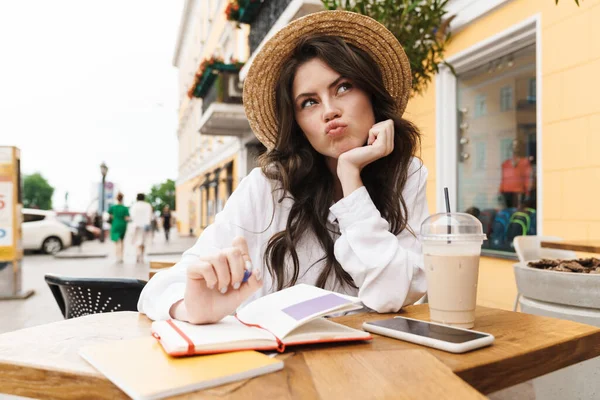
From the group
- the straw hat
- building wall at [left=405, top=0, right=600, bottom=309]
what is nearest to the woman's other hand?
the straw hat

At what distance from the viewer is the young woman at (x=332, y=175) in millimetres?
1539

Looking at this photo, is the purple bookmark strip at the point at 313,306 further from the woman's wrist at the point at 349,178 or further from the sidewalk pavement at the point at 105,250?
the sidewalk pavement at the point at 105,250

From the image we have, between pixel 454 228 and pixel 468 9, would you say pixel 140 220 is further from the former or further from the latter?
pixel 454 228

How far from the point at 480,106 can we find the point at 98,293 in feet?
15.9

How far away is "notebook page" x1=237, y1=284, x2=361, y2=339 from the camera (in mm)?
1026

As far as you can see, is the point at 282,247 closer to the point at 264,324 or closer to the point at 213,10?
the point at 264,324

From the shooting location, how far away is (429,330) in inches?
43.4

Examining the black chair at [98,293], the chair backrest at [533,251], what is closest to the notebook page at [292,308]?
the black chair at [98,293]

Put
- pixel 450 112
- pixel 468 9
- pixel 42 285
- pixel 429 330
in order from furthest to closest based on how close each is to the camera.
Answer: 1. pixel 42 285
2. pixel 450 112
3. pixel 468 9
4. pixel 429 330

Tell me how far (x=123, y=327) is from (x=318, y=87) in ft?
3.61

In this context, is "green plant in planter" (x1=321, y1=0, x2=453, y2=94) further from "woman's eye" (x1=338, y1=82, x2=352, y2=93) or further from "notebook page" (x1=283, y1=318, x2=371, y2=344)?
"notebook page" (x1=283, y1=318, x2=371, y2=344)

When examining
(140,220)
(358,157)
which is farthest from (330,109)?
(140,220)

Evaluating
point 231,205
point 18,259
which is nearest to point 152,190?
point 18,259

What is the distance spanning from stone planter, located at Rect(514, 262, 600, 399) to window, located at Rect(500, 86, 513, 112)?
359cm
